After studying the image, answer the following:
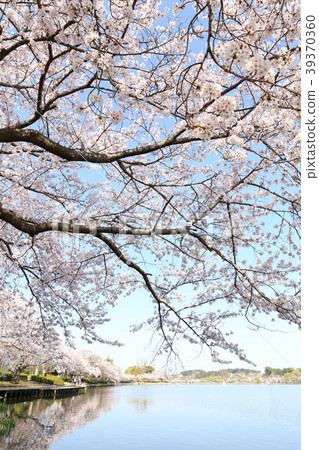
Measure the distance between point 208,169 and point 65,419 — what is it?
48.2 ft

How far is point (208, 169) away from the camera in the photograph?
7.76m

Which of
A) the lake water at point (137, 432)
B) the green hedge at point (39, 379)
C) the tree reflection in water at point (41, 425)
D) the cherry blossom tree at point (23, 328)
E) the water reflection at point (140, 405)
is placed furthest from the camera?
the green hedge at point (39, 379)

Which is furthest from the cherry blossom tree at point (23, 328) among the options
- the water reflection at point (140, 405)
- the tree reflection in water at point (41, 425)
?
the water reflection at point (140, 405)

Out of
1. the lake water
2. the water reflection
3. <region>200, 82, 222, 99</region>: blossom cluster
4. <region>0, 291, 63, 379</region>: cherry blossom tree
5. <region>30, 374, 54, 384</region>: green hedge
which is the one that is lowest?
the water reflection

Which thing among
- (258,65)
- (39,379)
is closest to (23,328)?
(258,65)

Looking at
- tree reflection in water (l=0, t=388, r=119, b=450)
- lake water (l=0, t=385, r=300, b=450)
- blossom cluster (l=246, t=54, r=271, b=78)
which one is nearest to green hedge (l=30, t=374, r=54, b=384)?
lake water (l=0, t=385, r=300, b=450)

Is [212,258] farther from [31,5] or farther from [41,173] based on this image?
[31,5]

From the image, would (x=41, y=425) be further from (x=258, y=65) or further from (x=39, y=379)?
(x=39, y=379)

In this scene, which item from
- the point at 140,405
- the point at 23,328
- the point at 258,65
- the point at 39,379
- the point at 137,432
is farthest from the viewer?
the point at 39,379

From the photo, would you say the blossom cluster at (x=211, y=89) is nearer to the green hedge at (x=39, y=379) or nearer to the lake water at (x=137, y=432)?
the lake water at (x=137, y=432)

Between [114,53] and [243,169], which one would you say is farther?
[243,169]

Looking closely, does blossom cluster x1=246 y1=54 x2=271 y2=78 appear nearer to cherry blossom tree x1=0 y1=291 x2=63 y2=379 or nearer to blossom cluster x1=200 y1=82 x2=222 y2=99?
blossom cluster x1=200 y1=82 x2=222 y2=99

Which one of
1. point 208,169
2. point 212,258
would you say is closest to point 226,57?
point 208,169

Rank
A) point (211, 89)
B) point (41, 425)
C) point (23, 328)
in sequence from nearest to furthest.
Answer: point (211, 89) < point (23, 328) < point (41, 425)
